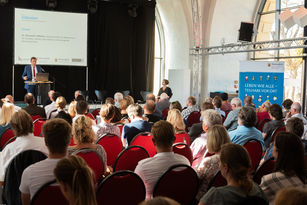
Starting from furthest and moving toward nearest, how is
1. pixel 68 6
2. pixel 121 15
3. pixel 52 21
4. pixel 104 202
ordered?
1. pixel 121 15
2. pixel 68 6
3. pixel 52 21
4. pixel 104 202

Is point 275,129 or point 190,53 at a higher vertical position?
point 190,53

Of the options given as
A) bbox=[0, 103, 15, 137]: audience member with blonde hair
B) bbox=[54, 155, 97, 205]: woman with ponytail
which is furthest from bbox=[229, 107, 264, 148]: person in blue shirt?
bbox=[0, 103, 15, 137]: audience member with blonde hair

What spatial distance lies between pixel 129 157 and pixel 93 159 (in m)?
0.41

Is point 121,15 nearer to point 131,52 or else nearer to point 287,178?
point 131,52

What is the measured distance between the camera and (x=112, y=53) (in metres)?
13.0

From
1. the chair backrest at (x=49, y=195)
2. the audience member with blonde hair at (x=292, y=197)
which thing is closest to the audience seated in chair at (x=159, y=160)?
the chair backrest at (x=49, y=195)

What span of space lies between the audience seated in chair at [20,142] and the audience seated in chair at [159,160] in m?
0.96

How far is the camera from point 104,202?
7.28 ft

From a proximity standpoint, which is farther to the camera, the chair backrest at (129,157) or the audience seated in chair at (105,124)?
the audience seated in chair at (105,124)

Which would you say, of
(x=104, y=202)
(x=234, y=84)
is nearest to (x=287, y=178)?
(x=104, y=202)

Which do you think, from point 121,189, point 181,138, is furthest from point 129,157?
point 181,138

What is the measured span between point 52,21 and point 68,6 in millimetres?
1238

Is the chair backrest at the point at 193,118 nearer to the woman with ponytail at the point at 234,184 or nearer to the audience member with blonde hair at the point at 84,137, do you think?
the audience member with blonde hair at the point at 84,137

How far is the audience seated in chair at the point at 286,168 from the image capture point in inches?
88.7
